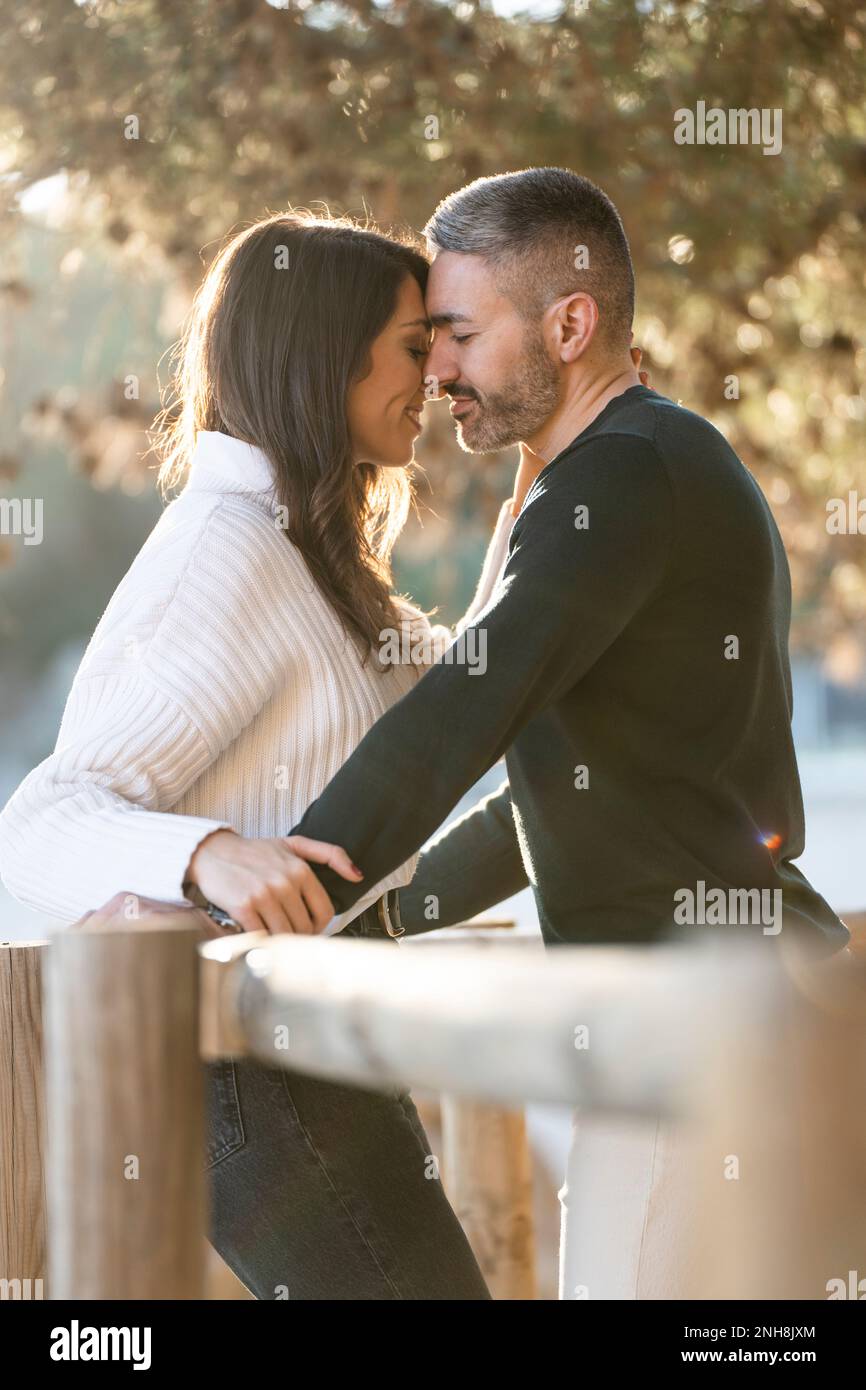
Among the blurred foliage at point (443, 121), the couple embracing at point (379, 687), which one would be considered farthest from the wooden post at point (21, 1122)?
the blurred foliage at point (443, 121)

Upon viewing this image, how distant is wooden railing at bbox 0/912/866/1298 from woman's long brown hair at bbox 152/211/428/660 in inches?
22.3

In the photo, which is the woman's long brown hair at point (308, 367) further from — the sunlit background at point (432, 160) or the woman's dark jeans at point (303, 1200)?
the sunlit background at point (432, 160)

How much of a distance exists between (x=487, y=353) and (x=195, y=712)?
683mm

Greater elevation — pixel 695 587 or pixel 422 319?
pixel 422 319

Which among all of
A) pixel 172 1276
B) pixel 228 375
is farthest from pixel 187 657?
pixel 172 1276

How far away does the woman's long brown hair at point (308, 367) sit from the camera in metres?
1.98

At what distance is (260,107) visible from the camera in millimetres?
3709

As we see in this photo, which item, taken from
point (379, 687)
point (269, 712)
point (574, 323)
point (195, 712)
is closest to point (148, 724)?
point (195, 712)

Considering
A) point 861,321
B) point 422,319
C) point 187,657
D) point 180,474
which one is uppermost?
point 861,321

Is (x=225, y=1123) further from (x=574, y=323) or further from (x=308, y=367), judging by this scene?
(x=574, y=323)

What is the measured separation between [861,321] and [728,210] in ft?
2.05

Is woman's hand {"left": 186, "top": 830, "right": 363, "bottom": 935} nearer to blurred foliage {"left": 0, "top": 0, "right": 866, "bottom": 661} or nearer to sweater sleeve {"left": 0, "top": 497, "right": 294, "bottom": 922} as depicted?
sweater sleeve {"left": 0, "top": 497, "right": 294, "bottom": 922}

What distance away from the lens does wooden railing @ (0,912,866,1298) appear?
906mm

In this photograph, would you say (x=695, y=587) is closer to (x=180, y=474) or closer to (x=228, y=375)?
(x=228, y=375)
